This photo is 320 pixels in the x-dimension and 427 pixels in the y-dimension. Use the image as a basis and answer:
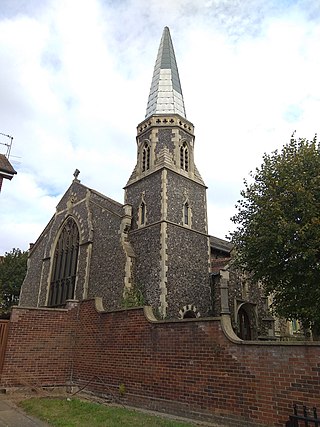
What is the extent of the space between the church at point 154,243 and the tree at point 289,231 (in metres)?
2.76

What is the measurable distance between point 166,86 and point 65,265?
46.2ft

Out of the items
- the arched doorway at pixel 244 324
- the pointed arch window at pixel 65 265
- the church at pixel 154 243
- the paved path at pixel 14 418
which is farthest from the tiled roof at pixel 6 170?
the arched doorway at pixel 244 324

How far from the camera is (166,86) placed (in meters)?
24.0

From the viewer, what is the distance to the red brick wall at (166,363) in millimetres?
7047

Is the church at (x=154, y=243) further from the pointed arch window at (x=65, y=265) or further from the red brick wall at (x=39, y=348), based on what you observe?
the red brick wall at (x=39, y=348)

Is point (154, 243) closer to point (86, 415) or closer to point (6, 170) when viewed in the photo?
point (6, 170)

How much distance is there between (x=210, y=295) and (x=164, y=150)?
28.3 feet

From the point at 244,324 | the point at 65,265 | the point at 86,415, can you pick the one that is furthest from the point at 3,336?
the point at 244,324

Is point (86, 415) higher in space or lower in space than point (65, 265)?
lower

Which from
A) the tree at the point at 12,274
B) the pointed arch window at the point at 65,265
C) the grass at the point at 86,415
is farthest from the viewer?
the tree at the point at 12,274

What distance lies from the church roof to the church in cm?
10

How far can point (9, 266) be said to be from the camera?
35.0 meters

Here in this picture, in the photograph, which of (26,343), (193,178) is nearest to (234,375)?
(26,343)

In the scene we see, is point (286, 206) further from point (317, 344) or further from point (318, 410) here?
point (318, 410)
